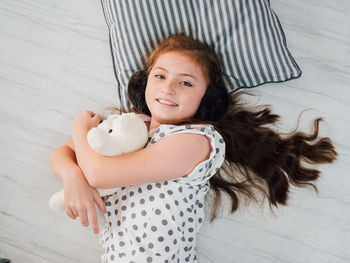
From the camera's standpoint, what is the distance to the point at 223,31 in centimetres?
104

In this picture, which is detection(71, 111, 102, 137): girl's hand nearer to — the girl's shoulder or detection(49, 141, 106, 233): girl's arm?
detection(49, 141, 106, 233): girl's arm

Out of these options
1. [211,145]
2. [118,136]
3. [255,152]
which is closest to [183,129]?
[211,145]

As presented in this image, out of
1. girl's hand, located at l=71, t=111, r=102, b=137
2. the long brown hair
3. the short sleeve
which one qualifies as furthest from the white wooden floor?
the short sleeve

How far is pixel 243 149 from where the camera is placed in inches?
43.3

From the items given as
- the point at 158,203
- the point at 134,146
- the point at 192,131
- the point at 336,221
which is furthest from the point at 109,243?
the point at 336,221

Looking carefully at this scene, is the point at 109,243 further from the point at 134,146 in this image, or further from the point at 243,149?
the point at 243,149

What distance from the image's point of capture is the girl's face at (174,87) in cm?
94

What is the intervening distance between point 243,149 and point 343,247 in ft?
1.68

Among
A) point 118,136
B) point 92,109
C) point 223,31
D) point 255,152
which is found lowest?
point 255,152

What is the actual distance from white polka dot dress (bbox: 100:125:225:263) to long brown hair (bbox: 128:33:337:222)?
0.49 feet

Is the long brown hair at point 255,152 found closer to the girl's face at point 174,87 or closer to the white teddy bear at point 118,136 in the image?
the girl's face at point 174,87

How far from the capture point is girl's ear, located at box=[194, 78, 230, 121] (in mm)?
1043

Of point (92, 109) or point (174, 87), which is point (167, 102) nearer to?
point (174, 87)

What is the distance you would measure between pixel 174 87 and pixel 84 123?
343mm
